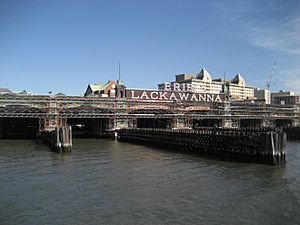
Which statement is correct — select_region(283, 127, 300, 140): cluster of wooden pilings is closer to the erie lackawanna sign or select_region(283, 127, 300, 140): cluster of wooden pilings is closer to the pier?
the pier

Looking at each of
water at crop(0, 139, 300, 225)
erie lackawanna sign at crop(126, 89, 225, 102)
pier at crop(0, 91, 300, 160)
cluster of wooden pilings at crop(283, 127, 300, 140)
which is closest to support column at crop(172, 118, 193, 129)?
pier at crop(0, 91, 300, 160)

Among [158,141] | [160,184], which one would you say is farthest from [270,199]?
[158,141]

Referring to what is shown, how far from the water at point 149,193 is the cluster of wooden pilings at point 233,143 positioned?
2294 millimetres

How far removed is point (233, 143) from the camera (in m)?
48.7

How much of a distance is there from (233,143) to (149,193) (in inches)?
982

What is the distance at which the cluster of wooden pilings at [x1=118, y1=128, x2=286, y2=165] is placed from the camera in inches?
1641

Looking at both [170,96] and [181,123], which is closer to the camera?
[181,123]

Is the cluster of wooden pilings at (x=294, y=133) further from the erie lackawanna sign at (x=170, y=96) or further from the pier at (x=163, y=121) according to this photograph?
the erie lackawanna sign at (x=170, y=96)

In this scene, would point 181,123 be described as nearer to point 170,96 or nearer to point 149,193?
point 170,96

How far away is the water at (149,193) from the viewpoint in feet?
69.2

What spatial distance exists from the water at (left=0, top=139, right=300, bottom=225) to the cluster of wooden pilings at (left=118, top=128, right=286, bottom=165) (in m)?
2.29

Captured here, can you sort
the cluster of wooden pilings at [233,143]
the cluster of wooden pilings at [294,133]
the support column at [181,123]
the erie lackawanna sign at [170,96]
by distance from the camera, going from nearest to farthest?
the cluster of wooden pilings at [233,143]
the cluster of wooden pilings at [294,133]
the support column at [181,123]
the erie lackawanna sign at [170,96]

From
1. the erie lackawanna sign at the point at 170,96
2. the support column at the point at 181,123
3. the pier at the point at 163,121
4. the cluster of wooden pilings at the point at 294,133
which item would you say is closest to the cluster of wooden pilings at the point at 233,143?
the pier at the point at 163,121

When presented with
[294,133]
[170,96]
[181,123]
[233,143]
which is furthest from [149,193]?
[170,96]
